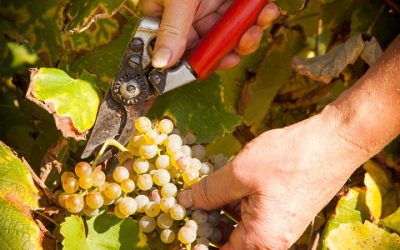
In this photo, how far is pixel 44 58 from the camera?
1.54 m

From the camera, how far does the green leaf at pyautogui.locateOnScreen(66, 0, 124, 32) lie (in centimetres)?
126

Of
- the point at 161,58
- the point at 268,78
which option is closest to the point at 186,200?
the point at 161,58

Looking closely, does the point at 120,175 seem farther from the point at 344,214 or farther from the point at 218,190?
the point at 344,214

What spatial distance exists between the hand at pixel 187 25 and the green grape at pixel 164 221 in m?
0.30

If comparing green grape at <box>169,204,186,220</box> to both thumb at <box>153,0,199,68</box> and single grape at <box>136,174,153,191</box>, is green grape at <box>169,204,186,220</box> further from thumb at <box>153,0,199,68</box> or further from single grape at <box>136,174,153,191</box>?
thumb at <box>153,0,199,68</box>

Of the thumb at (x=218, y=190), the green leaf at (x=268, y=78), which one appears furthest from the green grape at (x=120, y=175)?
the green leaf at (x=268, y=78)

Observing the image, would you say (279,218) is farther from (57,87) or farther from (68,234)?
(57,87)

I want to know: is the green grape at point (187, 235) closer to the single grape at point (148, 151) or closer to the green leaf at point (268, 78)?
the single grape at point (148, 151)

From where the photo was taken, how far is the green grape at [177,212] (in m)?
1.05

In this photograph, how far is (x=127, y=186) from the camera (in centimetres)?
107

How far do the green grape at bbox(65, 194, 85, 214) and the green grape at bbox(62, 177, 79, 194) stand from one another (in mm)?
14

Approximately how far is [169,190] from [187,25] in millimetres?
361

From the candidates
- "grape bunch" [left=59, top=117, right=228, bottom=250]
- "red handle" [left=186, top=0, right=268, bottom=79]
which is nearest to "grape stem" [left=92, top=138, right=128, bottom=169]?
"grape bunch" [left=59, top=117, right=228, bottom=250]

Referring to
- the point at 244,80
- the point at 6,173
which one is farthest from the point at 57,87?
the point at 244,80
